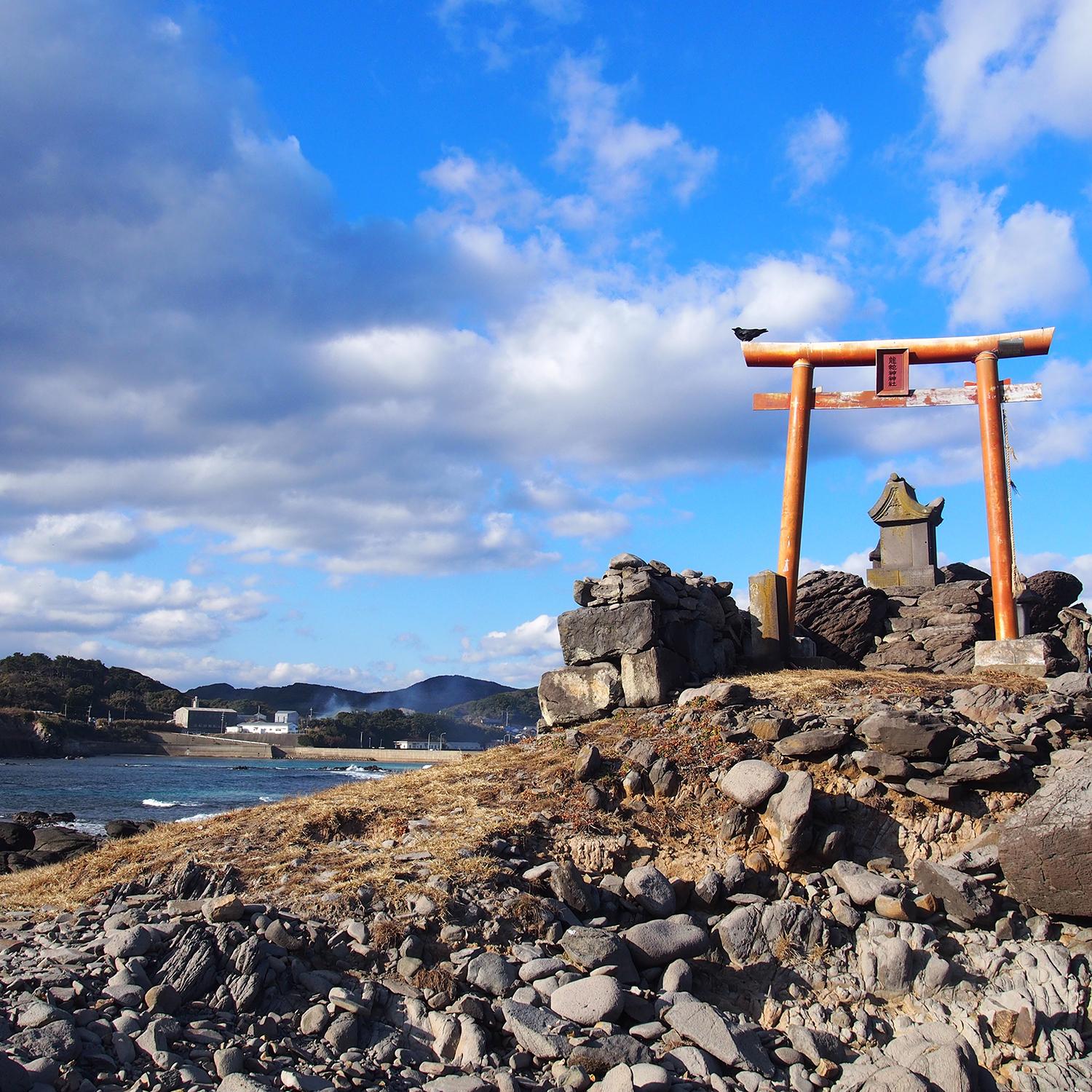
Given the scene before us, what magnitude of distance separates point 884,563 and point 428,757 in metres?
79.3

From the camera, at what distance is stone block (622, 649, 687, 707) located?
1362cm

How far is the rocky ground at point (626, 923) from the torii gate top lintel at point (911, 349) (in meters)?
7.44

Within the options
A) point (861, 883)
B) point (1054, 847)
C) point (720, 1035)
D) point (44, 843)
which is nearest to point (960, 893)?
point (861, 883)

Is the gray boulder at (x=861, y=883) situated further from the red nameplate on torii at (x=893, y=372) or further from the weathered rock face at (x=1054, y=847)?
the red nameplate on torii at (x=893, y=372)

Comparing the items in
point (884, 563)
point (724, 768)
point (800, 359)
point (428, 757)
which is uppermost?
point (800, 359)

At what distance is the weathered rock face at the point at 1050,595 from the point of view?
1777 cm

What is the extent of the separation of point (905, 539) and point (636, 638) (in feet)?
Result: 27.7

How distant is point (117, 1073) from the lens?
572 centimetres

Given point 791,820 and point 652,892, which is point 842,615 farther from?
point 652,892

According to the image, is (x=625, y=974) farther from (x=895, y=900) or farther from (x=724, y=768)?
(x=724, y=768)

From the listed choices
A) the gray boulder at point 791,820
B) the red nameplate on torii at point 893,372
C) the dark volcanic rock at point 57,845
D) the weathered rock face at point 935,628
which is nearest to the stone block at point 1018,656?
the weathered rock face at point 935,628

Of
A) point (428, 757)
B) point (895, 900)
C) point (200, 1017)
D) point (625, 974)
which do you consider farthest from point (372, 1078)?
point (428, 757)

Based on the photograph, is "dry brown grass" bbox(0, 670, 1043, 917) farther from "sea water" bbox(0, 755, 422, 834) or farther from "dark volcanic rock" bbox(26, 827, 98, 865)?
"sea water" bbox(0, 755, 422, 834)

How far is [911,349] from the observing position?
702 inches
